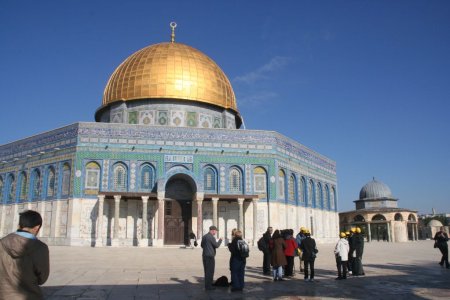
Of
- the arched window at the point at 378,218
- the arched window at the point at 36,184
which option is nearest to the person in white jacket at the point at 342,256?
the arched window at the point at 36,184

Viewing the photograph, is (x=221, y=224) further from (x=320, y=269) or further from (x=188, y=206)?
(x=320, y=269)

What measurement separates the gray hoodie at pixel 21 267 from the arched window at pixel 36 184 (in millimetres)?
26476

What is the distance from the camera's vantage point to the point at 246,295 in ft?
26.0

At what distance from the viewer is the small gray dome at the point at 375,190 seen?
55.0m

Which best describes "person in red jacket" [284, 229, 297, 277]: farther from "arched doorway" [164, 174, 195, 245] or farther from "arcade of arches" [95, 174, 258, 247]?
"arched doorway" [164, 174, 195, 245]

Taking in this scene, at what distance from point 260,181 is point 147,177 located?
7.25m

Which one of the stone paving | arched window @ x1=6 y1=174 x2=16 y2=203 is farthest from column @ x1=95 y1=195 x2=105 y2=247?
the stone paving

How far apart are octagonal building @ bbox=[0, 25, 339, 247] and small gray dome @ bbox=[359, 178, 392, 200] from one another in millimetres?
25915

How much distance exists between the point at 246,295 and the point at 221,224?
20.1 m

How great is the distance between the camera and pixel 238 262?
28.4ft

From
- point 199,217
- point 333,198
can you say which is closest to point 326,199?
point 333,198

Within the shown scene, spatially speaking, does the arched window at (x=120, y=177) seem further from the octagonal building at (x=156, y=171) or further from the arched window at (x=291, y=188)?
the arched window at (x=291, y=188)

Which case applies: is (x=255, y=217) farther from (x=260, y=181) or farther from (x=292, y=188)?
(x=292, y=188)

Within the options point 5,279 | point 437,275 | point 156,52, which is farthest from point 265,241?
point 156,52
